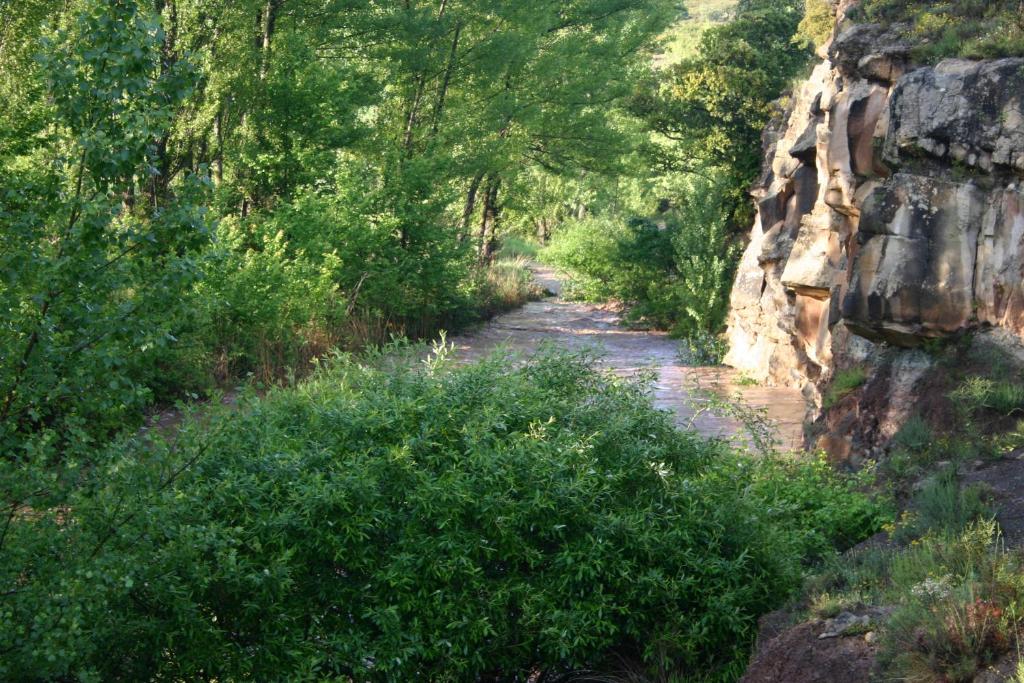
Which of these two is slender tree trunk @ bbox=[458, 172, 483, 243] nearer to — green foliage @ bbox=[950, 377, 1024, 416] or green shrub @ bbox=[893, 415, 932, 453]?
→ green shrub @ bbox=[893, 415, 932, 453]

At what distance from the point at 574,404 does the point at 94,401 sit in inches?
135


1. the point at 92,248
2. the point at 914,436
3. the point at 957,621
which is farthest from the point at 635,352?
the point at 92,248

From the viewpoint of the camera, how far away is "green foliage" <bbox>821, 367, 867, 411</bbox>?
38.3ft

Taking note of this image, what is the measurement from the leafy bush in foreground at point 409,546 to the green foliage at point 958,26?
579cm

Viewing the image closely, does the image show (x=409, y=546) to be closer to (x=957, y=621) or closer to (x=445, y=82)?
(x=957, y=621)

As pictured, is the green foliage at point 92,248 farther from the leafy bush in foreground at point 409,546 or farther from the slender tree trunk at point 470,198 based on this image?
the slender tree trunk at point 470,198

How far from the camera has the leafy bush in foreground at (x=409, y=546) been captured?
478 cm

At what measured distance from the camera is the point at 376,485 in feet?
19.1

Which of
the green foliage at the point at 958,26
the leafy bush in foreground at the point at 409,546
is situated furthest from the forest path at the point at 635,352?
the green foliage at the point at 958,26

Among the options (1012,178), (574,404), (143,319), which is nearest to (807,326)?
(1012,178)

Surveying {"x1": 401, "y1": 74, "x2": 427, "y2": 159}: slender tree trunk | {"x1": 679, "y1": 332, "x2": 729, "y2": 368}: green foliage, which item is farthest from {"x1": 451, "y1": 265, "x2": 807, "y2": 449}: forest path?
{"x1": 401, "y1": 74, "x2": 427, "y2": 159}: slender tree trunk

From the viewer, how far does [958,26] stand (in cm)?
1165

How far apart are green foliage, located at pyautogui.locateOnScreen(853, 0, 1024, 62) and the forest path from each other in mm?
4059

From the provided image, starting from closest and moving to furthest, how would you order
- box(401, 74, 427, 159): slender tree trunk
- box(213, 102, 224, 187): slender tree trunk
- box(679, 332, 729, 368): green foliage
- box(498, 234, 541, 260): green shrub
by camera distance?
1. box(213, 102, 224, 187): slender tree trunk
2. box(679, 332, 729, 368): green foliage
3. box(401, 74, 427, 159): slender tree trunk
4. box(498, 234, 541, 260): green shrub
